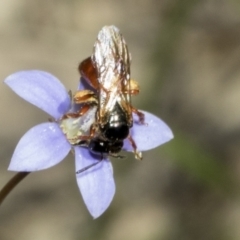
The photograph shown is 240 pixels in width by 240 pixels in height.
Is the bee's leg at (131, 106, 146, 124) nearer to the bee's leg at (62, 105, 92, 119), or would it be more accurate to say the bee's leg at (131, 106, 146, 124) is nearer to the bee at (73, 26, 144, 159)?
the bee at (73, 26, 144, 159)

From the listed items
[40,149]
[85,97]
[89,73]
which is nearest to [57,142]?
[40,149]

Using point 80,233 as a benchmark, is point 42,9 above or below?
above

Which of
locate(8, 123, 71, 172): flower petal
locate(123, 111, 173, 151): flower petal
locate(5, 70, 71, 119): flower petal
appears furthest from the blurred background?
locate(8, 123, 71, 172): flower petal

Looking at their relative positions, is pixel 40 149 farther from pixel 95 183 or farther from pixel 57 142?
pixel 95 183

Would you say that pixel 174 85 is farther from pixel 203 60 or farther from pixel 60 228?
pixel 60 228

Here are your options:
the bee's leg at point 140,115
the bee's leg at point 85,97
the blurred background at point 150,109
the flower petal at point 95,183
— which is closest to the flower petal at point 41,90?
the bee's leg at point 85,97

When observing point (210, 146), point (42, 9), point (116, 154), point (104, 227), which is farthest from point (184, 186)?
point (116, 154)

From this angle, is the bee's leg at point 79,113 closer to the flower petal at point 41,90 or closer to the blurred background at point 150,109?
the flower petal at point 41,90

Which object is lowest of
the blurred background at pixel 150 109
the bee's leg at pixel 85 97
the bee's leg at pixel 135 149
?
the blurred background at pixel 150 109
